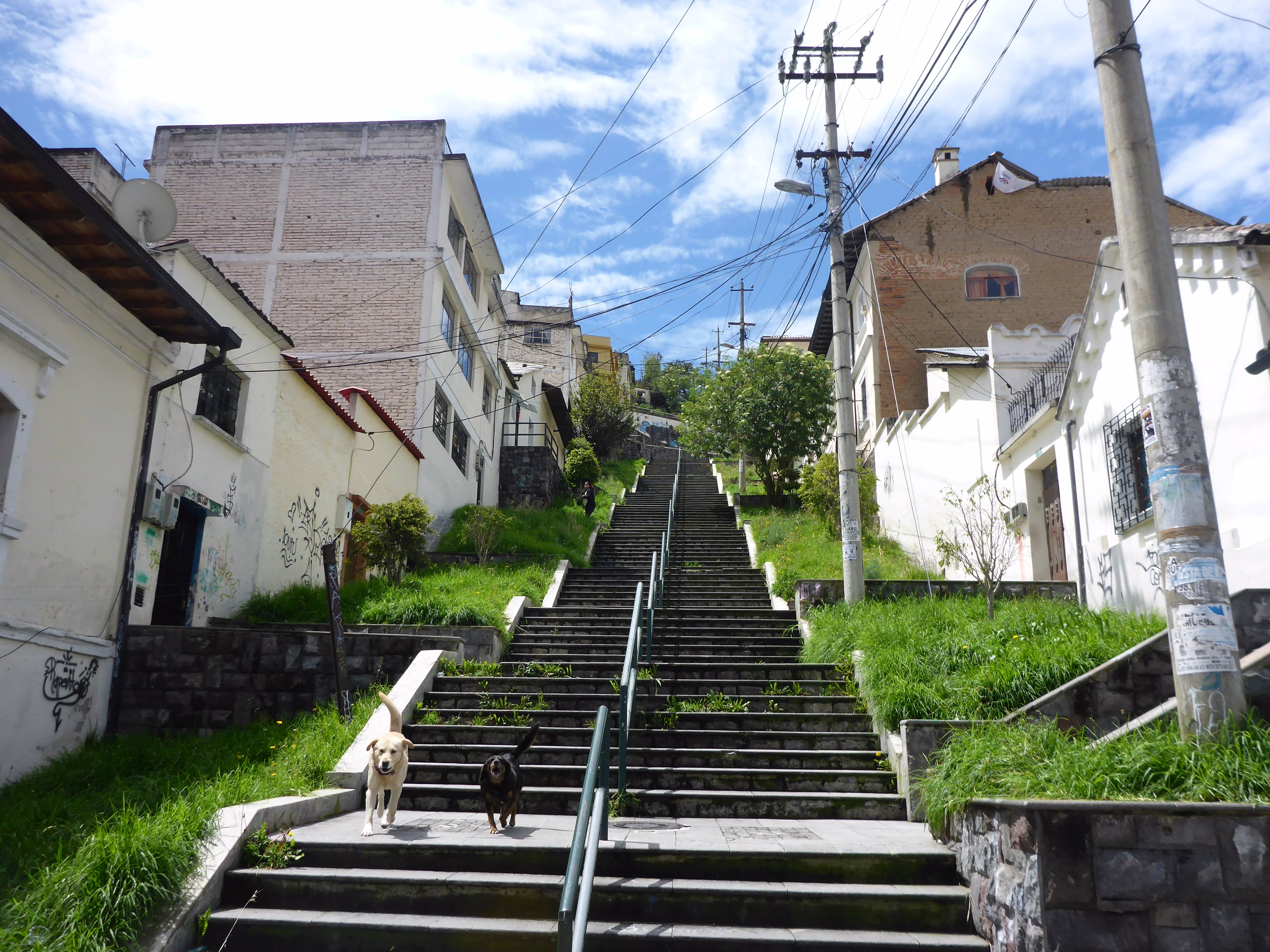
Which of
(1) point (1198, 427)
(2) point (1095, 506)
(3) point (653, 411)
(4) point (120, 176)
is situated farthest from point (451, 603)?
(3) point (653, 411)

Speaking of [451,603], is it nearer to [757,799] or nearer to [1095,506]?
[757,799]

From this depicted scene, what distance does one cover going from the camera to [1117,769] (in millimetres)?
4730

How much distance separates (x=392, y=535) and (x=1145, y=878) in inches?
478

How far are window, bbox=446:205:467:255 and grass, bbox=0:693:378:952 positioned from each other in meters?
14.4

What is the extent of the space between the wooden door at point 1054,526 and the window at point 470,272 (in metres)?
15.1

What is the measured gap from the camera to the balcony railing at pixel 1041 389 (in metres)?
12.4

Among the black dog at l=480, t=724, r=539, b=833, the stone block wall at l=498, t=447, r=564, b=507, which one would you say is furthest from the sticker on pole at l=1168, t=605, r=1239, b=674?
the stone block wall at l=498, t=447, r=564, b=507

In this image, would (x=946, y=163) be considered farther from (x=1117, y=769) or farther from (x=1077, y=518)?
(x=1117, y=769)

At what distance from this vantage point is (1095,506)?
10500mm

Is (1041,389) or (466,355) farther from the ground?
(466,355)

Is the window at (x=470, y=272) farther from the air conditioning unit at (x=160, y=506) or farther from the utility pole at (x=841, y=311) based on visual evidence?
the air conditioning unit at (x=160, y=506)

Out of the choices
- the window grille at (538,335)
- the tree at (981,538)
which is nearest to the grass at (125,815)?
the tree at (981,538)

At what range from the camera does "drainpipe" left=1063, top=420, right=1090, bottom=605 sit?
10.8 m

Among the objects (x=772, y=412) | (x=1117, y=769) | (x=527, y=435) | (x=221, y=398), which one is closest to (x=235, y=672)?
(x=221, y=398)
